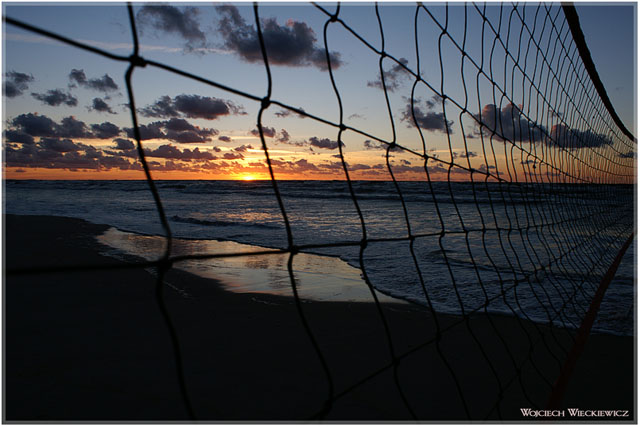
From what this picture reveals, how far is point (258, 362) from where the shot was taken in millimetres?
2340

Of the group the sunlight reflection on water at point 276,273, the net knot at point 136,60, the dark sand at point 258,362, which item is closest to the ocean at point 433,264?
the sunlight reflection on water at point 276,273

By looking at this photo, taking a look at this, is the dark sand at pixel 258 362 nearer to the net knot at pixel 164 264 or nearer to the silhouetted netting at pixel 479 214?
the silhouetted netting at pixel 479 214

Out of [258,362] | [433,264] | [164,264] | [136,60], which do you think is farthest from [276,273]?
[136,60]

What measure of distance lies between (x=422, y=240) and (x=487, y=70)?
4134 mm

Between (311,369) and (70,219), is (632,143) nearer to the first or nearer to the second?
(311,369)

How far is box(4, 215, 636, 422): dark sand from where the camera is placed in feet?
6.29

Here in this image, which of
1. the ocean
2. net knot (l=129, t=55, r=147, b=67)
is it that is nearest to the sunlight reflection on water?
the ocean

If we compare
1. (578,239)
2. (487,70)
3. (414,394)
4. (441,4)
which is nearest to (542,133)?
(487,70)

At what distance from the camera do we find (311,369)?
2268 mm

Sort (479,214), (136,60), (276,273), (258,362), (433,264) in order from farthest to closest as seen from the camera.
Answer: (433,264)
(276,273)
(479,214)
(258,362)
(136,60)

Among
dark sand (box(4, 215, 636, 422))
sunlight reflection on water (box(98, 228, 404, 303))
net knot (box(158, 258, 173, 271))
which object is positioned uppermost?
net knot (box(158, 258, 173, 271))

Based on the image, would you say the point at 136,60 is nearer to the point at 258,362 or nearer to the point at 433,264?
the point at 258,362

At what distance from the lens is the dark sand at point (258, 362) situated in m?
1.92

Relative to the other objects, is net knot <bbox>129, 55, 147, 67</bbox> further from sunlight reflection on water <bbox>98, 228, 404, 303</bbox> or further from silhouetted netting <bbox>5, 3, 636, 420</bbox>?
sunlight reflection on water <bbox>98, 228, 404, 303</bbox>
